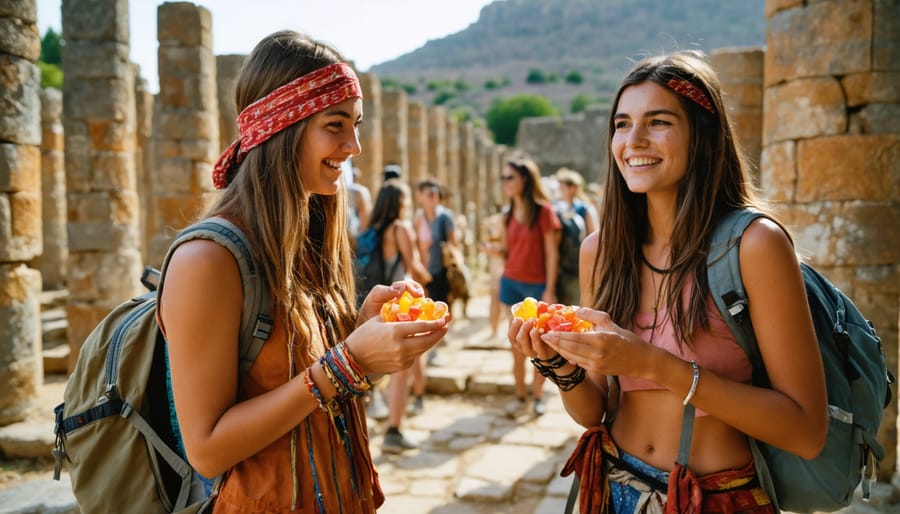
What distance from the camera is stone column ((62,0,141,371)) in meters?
8.66

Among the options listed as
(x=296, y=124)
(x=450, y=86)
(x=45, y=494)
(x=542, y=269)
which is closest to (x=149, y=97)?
(x=542, y=269)

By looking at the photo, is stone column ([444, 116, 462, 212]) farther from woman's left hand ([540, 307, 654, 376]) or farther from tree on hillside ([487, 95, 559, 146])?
tree on hillside ([487, 95, 559, 146])

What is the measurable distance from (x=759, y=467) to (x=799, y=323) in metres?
0.44

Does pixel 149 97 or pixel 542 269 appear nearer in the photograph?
pixel 542 269

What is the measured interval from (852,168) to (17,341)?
719 cm

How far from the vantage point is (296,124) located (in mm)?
2076

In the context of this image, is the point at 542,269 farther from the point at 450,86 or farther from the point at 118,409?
the point at 450,86

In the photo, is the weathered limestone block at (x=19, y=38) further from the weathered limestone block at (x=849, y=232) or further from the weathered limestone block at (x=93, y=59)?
the weathered limestone block at (x=849, y=232)

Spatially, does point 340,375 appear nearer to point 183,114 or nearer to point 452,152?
point 183,114

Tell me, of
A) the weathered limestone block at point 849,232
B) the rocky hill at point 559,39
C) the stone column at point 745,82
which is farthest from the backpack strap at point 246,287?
the rocky hill at point 559,39

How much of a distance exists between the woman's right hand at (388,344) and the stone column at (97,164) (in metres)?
7.88

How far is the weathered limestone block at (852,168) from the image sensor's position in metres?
4.94

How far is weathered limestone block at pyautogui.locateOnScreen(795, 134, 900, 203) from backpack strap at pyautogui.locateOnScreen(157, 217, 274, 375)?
4.55 meters

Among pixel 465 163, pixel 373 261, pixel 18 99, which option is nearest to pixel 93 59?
pixel 18 99
